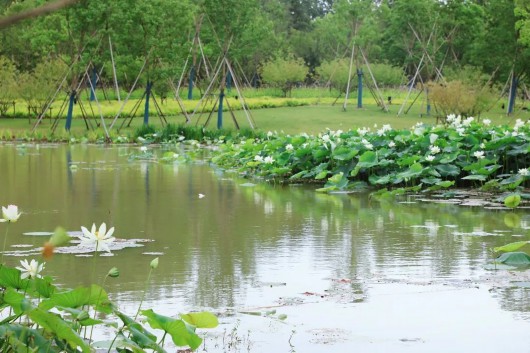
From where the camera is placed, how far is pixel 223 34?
30.5 metres

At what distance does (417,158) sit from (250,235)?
11.9ft

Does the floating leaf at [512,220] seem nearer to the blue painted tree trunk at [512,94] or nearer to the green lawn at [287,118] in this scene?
the green lawn at [287,118]

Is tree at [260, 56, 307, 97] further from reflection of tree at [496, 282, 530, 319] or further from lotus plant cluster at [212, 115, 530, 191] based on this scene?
reflection of tree at [496, 282, 530, 319]

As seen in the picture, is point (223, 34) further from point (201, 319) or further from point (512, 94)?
point (201, 319)

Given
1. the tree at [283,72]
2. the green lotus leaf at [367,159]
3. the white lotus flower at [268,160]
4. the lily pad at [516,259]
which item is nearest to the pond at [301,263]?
the lily pad at [516,259]

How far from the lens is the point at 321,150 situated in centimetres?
1180

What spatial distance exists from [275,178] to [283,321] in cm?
802

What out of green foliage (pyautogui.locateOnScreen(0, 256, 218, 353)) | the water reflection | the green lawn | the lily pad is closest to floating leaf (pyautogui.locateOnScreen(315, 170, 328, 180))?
the water reflection

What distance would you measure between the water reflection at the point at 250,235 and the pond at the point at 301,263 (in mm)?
13

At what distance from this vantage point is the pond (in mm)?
4566

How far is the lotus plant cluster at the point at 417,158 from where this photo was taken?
10.4 metres

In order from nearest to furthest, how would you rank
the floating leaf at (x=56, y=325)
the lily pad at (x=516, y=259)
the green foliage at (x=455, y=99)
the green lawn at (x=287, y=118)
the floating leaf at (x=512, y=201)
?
the floating leaf at (x=56, y=325)
the lily pad at (x=516, y=259)
the floating leaf at (x=512, y=201)
the green foliage at (x=455, y=99)
the green lawn at (x=287, y=118)

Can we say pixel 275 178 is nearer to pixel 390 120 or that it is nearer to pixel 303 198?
pixel 303 198

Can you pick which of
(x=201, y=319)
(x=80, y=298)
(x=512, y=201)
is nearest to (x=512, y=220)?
(x=512, y=201)
